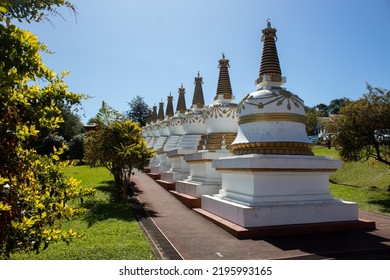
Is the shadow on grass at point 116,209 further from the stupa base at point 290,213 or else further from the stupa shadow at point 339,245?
the stupa shadow at point 339,245

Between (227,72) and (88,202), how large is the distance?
31.1 ft

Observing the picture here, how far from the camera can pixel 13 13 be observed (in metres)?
4.39

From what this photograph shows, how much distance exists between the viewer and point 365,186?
20.5 meters

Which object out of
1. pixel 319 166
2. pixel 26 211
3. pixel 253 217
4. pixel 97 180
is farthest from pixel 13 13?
pixel 97 180

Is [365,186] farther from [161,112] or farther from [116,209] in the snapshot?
[161,112]

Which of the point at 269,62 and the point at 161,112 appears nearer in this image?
the point at 269,62

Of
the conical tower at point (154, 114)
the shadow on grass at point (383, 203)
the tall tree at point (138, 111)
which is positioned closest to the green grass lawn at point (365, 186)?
the shadow on grass at point (383, 203)

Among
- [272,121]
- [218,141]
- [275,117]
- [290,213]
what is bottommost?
[290,213]

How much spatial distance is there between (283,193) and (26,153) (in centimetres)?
798

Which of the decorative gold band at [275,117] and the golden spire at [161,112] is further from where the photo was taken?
the golden spire at [161,112]

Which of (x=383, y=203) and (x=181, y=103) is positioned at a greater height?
(x=181, y=103)

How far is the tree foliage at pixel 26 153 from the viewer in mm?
4258

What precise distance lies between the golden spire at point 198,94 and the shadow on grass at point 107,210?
757cm

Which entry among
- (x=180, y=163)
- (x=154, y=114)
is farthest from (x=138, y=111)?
(x=180, y=163)
